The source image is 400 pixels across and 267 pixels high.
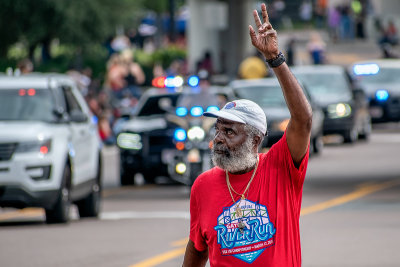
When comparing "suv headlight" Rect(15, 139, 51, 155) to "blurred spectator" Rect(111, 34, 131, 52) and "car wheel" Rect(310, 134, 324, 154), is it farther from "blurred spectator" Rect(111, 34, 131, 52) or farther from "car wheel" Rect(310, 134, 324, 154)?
"blurred spectator" Rect(111, 34, 131, 52)

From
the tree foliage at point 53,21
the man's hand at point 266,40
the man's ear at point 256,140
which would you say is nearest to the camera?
the man's hand at point 266,40

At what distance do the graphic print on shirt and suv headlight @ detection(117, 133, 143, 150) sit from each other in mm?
15445

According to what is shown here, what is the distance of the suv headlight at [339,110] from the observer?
95.5 ft

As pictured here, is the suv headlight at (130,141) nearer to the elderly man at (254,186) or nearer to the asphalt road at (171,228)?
the asphalt road at (171,228)

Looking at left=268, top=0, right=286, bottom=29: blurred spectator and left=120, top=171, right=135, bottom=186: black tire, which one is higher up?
left=268, top=0, right=286, bottom=29: blurred spectator

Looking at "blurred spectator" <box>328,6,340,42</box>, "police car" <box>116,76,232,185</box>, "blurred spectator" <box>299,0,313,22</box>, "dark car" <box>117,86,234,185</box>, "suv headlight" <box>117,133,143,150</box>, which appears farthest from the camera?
"blurred spectator" <box>299,0,313,22</box>

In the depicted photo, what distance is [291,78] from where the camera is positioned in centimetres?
575

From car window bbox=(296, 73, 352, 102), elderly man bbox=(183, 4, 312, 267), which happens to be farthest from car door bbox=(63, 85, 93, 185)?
car window bbox=(296, 73, 352, 102)

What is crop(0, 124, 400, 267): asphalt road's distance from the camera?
1255 cm

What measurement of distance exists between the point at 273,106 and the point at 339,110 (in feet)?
13.3

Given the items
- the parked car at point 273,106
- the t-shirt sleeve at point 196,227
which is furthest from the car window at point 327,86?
the t-shirt sleeve at point 196,227

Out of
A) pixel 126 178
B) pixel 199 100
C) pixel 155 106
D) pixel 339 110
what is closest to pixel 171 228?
pixel 199 100

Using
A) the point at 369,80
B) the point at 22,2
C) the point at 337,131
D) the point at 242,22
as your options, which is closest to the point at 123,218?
the point at 337,131

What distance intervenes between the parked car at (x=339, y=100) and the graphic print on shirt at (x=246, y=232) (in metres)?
22.9
